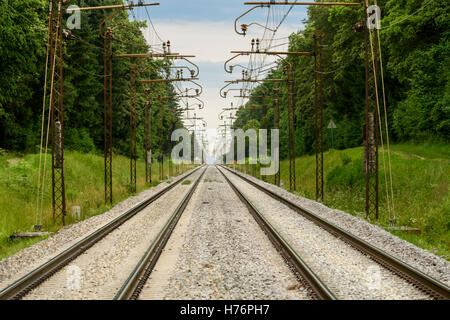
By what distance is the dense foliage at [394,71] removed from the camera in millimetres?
19047

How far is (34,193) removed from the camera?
57.9 feet

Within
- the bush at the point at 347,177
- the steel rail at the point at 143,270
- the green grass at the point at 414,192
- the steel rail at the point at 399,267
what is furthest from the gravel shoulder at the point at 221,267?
the bush at the point at 347,177

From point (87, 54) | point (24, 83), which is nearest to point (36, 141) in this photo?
point (24, 83)

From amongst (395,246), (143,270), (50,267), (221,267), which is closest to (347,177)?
(395,246)

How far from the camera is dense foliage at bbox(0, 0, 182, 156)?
2252cm

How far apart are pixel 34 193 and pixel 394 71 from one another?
2371cm

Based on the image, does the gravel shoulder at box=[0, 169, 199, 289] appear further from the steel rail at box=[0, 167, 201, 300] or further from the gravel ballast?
the gravel ballast

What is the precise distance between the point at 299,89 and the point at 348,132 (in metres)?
8.27

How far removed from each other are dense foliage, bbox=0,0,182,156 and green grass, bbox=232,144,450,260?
13578 millimetres

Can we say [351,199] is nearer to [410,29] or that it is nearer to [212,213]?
[212,213]

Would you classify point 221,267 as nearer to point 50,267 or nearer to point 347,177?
point 50,267

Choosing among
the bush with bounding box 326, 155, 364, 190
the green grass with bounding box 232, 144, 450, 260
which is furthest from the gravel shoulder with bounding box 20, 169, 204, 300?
the bush with bounding box 326, 155, 364, 190

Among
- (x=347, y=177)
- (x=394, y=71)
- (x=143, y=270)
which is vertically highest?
(x=394, y=71)

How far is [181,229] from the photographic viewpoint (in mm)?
13008
